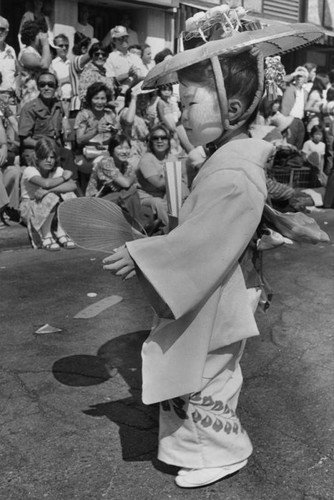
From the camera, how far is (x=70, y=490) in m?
2.62

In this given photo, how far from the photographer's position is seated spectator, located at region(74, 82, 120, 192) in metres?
8.13

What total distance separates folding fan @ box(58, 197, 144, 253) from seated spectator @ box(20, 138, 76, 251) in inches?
174

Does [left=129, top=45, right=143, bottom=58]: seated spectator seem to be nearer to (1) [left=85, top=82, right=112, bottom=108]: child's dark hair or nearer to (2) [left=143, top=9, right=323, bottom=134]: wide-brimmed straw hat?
(1) [left=85, top=82, right=112, bottom=108]: child's dark hair

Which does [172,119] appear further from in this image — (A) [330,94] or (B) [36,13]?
(A) [330,94]

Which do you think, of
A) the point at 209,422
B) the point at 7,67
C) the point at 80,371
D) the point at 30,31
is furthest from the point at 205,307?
the point at 30,31

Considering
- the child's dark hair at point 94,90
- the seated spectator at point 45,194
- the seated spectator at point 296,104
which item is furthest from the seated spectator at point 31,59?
the seated spectator at point 296,104

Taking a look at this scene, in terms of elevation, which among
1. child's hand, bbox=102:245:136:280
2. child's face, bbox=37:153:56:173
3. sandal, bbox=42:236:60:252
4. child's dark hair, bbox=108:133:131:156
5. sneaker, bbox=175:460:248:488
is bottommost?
sandal, bbox=42:236:60:252

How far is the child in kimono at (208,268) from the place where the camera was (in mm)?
2336

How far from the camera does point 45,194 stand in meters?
7.21

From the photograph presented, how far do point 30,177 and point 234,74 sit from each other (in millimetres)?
5011

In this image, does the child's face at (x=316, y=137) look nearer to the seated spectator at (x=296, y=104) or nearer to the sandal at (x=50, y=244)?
the seated spectator at (x=296, y=104)

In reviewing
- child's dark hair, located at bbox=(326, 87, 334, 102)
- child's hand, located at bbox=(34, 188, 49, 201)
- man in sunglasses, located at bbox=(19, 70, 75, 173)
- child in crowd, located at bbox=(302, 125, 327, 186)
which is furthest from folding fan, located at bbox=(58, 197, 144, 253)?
child's dark hair, located at bbox=(326, 87, 334, 102)

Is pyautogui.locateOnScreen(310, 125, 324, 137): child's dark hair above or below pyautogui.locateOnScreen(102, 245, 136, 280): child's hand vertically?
below

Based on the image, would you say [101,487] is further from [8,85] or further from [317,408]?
[8,85]
